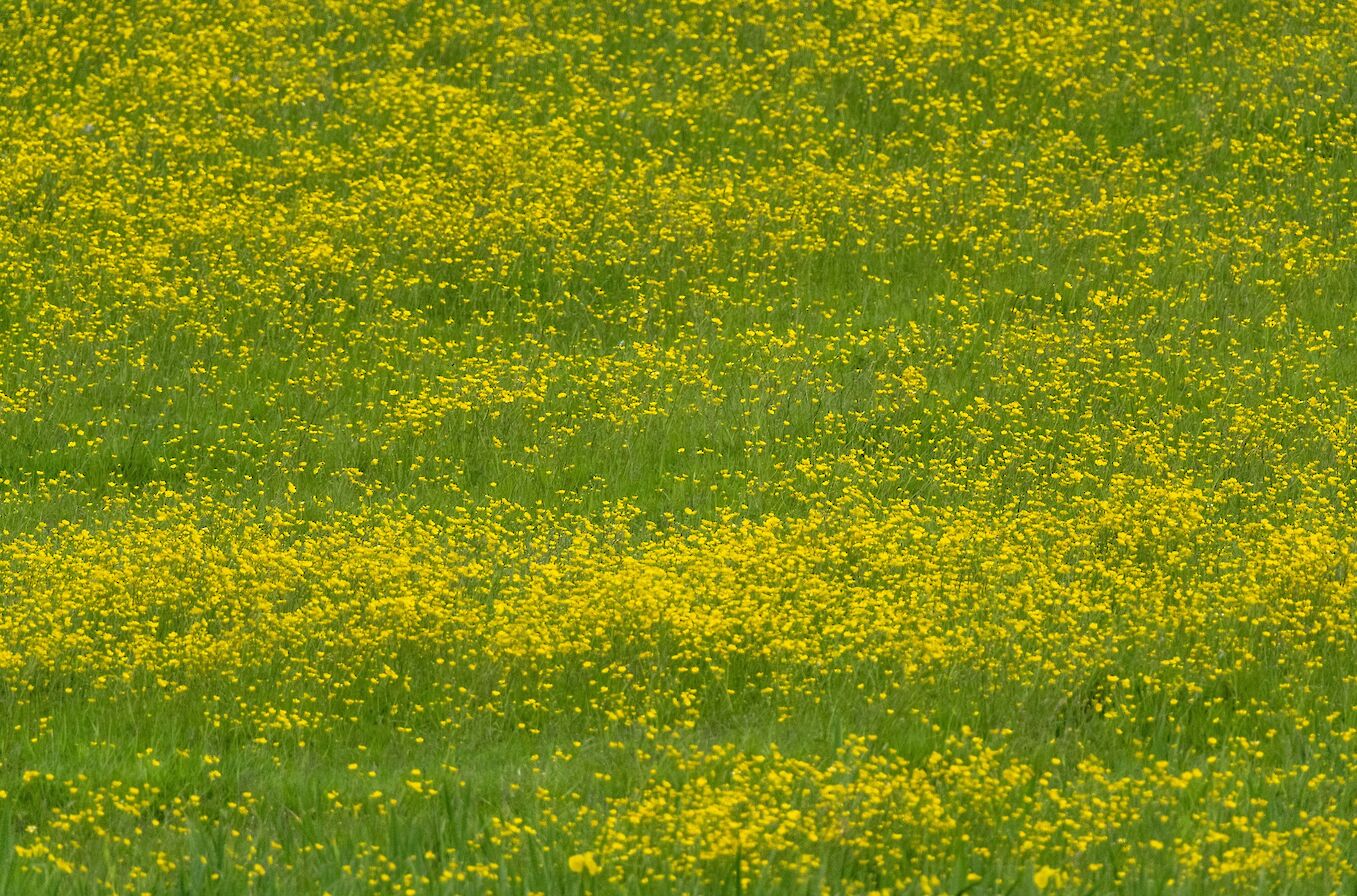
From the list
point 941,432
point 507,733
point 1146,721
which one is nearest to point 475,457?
point 941,432

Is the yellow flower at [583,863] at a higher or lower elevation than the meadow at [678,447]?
higher

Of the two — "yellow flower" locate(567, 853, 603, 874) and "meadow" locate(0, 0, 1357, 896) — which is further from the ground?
"yellow flower" locate(567, 853, 603, 874)

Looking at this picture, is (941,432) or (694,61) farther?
(694,61)

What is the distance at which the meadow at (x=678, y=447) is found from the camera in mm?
5496

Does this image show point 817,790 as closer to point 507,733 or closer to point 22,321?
point 507,733

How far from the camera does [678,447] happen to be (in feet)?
32.8

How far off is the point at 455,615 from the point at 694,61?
31.8 ft

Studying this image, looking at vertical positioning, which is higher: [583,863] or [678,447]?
[583,863]

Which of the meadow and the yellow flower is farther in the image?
the meadow

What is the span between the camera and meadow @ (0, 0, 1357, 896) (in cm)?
550

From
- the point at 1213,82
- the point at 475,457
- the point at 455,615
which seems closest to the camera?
the point at 455,615

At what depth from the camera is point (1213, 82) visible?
15.3 metres

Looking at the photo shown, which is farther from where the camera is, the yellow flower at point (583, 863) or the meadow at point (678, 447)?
the meadow at point (678, 447)

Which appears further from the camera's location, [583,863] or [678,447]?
[678,447]
